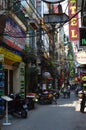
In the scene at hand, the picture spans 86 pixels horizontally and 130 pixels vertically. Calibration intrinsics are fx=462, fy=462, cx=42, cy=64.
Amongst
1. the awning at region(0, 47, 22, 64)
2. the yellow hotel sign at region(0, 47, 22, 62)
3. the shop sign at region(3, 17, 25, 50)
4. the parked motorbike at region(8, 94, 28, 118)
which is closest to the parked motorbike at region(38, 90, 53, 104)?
the shop sign at region(3, 17, 25, 50)

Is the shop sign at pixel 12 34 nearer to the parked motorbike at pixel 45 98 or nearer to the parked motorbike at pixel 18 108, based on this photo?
the parked motorbike at pixel 18 108

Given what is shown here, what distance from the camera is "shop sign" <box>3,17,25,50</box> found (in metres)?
23.6

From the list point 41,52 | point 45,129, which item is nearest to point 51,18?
point 45,129

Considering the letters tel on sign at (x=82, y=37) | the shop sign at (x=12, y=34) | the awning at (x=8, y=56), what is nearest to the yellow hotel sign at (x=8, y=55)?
the awning at (x=8, y=56)

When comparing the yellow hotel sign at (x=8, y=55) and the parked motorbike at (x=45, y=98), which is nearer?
the yellow hotel sign at (x=8, y=55)

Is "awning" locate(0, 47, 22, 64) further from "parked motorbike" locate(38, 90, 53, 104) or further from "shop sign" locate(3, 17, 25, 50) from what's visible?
"parked motorbike" locate(38, 90, 53, 104)

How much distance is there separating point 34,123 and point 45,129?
2249mm

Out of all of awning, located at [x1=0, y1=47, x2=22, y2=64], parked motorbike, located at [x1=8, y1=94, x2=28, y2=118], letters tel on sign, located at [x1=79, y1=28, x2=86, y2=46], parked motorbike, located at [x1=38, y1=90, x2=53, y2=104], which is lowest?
parked motorbike, located at [x1=38, y1=90, x2=53, y2=104]

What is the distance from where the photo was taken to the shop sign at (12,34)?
2362 cm

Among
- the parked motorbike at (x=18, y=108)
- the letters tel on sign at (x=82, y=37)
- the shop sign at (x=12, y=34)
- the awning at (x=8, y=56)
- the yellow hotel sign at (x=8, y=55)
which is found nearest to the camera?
the letters tel on sign at (x=82, y=37)

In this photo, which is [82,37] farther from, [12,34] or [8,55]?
[12,34]

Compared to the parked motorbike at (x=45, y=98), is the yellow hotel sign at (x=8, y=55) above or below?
above

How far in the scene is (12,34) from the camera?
81.7 ft

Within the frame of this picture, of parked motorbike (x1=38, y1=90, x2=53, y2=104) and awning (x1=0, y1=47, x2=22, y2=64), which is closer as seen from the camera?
awning (x1=0, y1=47, x2=22, y2=64)
